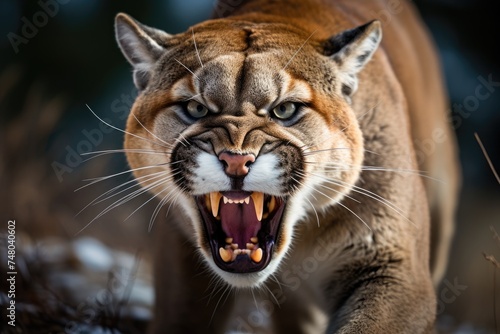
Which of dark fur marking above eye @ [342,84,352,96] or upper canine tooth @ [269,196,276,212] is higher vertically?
dark fur marking above eye @ [342,84,352,96]

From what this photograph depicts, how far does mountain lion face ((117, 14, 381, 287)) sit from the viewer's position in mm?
2961

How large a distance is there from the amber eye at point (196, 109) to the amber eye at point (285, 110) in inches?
11.4

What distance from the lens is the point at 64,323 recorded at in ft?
12.8

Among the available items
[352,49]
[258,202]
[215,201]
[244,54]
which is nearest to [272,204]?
[258,202]

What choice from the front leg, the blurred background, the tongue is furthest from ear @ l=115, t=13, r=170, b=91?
the blurred background

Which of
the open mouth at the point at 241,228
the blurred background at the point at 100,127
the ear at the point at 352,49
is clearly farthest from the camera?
the blurred background at the point at 100,127

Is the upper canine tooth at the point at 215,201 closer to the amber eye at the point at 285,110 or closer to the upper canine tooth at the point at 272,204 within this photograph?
the upper canine tooth at the point at 272,204

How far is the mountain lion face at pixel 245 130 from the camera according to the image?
296 centimetres

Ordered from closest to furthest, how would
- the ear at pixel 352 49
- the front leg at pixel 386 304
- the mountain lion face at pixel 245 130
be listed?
the mountain lion face at pixel 245 130
the front leg at pixel 386 304
the ear at pixel 352 49

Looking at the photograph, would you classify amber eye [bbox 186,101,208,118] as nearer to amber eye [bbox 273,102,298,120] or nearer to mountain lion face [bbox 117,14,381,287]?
mountain lion face [bbox 117,14,381,287]

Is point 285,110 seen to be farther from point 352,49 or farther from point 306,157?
point 352,49

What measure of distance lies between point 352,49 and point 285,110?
434 millimetres

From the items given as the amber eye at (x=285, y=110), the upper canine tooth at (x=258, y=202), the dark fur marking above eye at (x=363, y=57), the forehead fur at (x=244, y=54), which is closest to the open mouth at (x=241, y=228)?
the upper canine tooth at (x=258, y=202)

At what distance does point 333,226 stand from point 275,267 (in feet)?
1.64
